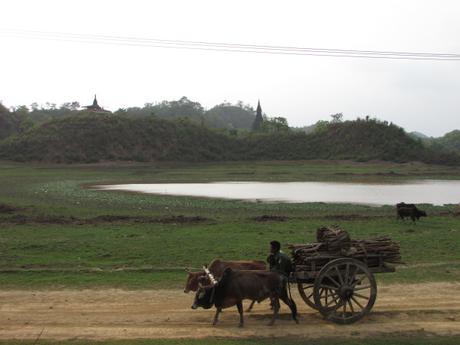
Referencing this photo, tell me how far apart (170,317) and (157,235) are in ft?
35.2

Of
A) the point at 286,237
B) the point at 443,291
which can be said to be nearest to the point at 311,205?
the point at 286,237

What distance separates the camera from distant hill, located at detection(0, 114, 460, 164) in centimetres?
8506

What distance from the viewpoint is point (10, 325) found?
32.9ft

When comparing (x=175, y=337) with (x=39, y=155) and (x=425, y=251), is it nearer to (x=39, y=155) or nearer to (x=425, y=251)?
(x=425, y=251)

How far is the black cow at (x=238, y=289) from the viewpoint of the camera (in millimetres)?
9625

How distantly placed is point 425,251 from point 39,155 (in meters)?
75.1

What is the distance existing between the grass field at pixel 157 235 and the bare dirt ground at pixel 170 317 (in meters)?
1.29

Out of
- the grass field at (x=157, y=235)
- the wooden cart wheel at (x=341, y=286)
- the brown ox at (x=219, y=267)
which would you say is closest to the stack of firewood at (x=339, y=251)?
the wooden cart wheel at (x=341, y=286)

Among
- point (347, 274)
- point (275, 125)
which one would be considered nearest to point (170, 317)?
point (347, 274)

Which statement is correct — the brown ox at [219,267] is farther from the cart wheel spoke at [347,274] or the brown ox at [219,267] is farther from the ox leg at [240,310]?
the cart wheel spoke at [347,274]

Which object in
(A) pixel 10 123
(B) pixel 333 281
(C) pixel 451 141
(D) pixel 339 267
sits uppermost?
(C) pixel 451 141

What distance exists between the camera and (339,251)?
33.8 feet

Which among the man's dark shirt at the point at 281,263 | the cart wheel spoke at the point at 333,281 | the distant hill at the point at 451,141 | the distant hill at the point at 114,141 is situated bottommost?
the cart wheel spoke at the point at 333,281

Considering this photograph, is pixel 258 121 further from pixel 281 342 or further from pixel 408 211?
pixel 281 342
